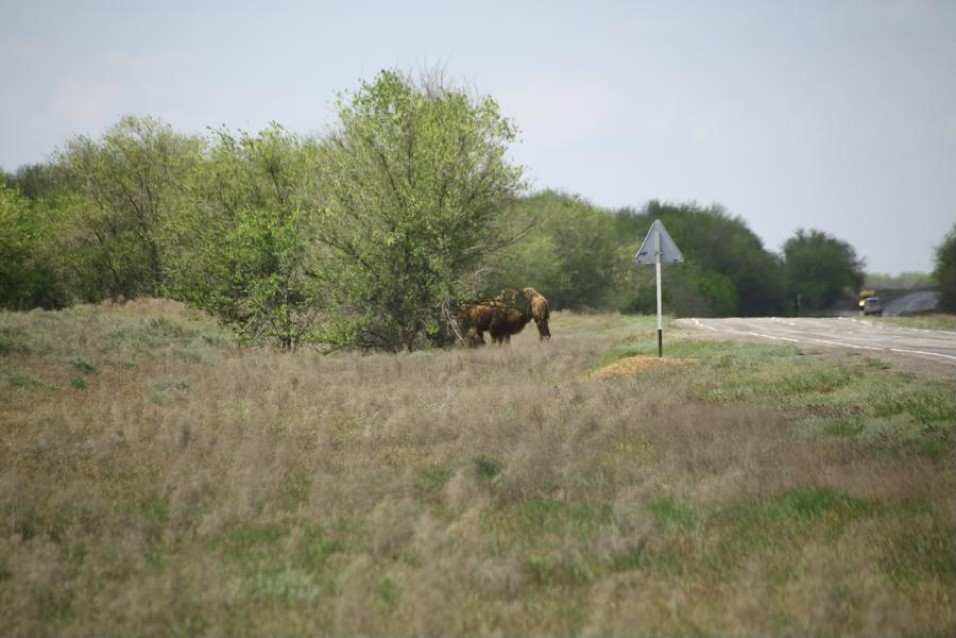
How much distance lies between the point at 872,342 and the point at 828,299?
9076 centimetres

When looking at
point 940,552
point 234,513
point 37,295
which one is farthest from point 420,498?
point 37,295

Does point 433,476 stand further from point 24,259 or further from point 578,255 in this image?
point 578,255

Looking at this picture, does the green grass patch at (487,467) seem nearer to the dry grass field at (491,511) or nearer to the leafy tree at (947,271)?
the dry grass field at (491,511)

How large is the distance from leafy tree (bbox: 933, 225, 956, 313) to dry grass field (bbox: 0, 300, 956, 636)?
64.7 m

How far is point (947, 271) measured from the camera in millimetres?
69000

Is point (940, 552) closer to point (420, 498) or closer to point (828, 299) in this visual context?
point (420, 498)

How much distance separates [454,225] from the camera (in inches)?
896

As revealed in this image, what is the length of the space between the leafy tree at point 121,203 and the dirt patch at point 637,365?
35.9 meters

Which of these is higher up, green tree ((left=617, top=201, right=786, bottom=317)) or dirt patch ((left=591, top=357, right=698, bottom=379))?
green tree ((left=617, top=201, right=786, bottom=317))

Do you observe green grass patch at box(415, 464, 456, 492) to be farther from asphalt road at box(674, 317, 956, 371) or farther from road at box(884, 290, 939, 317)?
road at box(884, 290, 939, 317)

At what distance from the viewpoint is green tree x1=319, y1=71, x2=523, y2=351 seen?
72.2 ft

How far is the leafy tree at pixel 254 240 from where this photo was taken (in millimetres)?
23516

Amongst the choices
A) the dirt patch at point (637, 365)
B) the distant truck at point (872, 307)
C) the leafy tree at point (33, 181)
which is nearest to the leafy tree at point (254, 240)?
the dirt patch at point (637, 365)

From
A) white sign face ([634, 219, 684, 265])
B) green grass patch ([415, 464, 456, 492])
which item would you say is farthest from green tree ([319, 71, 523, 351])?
green grass patch ([415, 464, 456, 492])
